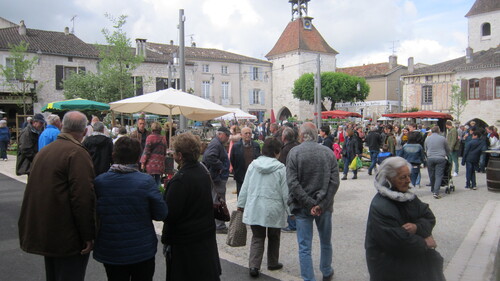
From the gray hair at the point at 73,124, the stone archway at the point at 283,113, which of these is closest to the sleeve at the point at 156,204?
the gray hair at the point at 73,124

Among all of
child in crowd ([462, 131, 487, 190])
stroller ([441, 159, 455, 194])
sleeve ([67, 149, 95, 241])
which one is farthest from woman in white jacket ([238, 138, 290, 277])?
child in crowd ([462, 131, 487, 190])

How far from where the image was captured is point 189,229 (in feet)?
9.91

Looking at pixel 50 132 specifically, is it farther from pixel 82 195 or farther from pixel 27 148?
pixel 82 195

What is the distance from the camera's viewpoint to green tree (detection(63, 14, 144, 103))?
25453mm

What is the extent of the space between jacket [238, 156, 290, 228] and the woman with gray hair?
1.74 metres

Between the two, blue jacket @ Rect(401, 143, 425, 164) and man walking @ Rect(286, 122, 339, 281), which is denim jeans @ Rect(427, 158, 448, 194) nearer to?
blue jacket @ Rect(401, 143, 425, 164)

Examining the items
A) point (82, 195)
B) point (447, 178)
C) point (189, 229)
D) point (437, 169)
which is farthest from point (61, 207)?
point (447, 178)

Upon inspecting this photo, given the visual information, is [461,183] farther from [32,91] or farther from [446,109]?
[446,109]

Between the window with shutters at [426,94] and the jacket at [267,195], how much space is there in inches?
1702

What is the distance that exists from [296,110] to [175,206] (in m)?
49.4

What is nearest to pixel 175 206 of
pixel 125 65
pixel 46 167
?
pixel 46 167

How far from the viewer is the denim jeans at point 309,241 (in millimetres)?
4074

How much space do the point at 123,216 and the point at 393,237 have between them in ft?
6.14

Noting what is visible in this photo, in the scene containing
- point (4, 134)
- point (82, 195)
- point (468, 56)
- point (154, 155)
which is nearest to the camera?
point (82, 195)
